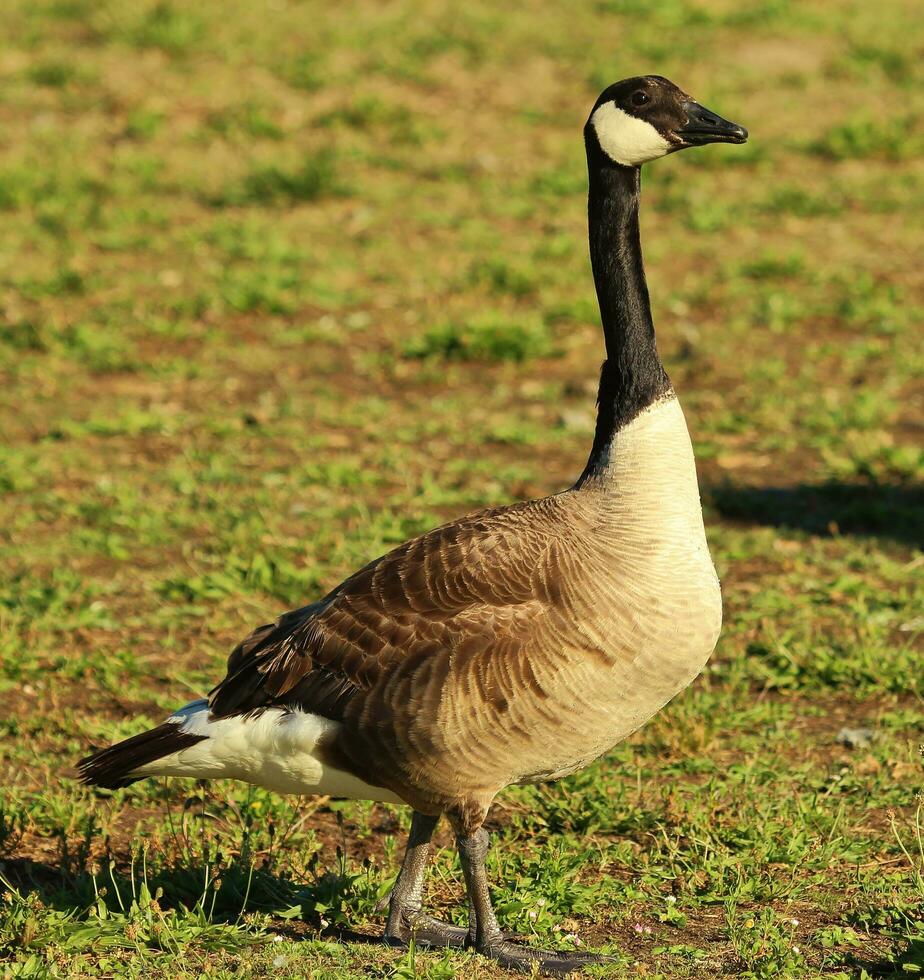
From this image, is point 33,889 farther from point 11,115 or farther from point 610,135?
point 11,115

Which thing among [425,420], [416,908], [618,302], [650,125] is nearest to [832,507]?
[425,420]

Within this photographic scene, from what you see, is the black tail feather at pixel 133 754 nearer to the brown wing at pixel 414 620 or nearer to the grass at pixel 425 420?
the brown wing at pixel 414 620

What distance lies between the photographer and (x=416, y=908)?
15.0 ft

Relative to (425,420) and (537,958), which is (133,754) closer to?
(537,958)

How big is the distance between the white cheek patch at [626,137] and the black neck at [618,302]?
43mm

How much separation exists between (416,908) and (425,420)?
4.88 meters

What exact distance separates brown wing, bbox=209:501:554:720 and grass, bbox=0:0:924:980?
596mm

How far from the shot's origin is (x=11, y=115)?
45.1ft

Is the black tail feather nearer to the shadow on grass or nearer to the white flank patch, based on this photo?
the white flank patch

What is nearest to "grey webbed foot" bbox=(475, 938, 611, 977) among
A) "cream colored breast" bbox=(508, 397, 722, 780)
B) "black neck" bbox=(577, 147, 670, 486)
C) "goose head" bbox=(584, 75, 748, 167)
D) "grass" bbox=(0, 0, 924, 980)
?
"grass" bbox=(0, 0, 924, 980)

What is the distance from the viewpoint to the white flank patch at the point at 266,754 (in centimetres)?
438

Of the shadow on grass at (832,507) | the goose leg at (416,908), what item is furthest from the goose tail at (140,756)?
the shadow on grass at (832,507)

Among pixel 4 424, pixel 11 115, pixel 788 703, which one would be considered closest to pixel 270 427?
pixel 4 424

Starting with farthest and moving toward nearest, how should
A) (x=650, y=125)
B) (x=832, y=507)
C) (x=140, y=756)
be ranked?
(x=832, y=507), (x=650, y=125), (x=140, y=756)
